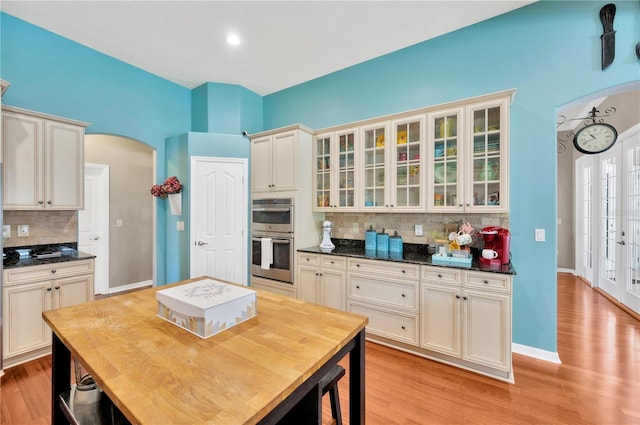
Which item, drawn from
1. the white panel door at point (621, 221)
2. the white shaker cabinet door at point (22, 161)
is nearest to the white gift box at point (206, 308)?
the white shaker cabinet door at point (22, 161)

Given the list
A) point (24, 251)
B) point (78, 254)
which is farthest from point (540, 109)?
point (24, 251)

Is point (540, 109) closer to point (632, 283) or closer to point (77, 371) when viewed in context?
point (632, 283)

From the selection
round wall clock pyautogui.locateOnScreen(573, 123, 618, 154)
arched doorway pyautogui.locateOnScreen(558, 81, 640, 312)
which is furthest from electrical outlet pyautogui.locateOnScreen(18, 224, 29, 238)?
round wall clock pyautogui.locateOnScreen(573, 123, 618, 154)

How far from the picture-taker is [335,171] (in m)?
3.50

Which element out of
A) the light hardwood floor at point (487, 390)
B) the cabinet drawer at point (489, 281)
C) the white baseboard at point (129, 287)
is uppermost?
the cabinet drawer at point (489, 281)

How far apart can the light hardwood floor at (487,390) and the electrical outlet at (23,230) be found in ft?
4.10

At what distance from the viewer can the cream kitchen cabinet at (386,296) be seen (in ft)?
8.74

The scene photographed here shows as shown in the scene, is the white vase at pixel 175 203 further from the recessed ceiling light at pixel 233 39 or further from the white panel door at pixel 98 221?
the recessed ceiling light at pixel 233 39

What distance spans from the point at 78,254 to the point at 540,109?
16.0ft

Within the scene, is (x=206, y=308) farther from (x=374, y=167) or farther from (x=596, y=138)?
(x=596, y=138)

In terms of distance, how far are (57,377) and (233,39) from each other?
10.7 ft

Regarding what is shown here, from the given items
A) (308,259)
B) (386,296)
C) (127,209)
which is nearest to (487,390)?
(386,296)

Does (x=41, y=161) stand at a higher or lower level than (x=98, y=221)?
higher

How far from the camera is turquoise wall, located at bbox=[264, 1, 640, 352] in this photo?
7.97 ft
